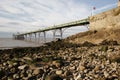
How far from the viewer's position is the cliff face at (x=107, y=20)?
102 ft

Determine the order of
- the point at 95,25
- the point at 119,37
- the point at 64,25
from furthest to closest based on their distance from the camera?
the point at 64,25 → the point at 95,25 → the point at 119,37

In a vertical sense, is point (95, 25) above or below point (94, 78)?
above

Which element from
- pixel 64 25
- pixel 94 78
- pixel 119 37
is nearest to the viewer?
pixel 94 78

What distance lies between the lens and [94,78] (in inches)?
378

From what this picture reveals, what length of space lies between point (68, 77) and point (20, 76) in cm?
358

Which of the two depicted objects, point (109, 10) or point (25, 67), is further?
point (109, 10)

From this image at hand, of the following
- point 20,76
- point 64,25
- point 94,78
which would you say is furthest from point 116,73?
point 64,25

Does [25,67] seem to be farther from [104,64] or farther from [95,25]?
[95,25]

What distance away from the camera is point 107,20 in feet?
110

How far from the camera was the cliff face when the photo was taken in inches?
1223

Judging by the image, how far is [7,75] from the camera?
12.4 meters

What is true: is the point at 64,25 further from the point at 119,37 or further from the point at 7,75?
the point at 7,75

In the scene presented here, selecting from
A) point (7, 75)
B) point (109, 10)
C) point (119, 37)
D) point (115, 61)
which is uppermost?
point (109, 10)

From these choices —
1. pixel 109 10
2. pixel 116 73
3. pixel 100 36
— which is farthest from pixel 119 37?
pixel 116 73
